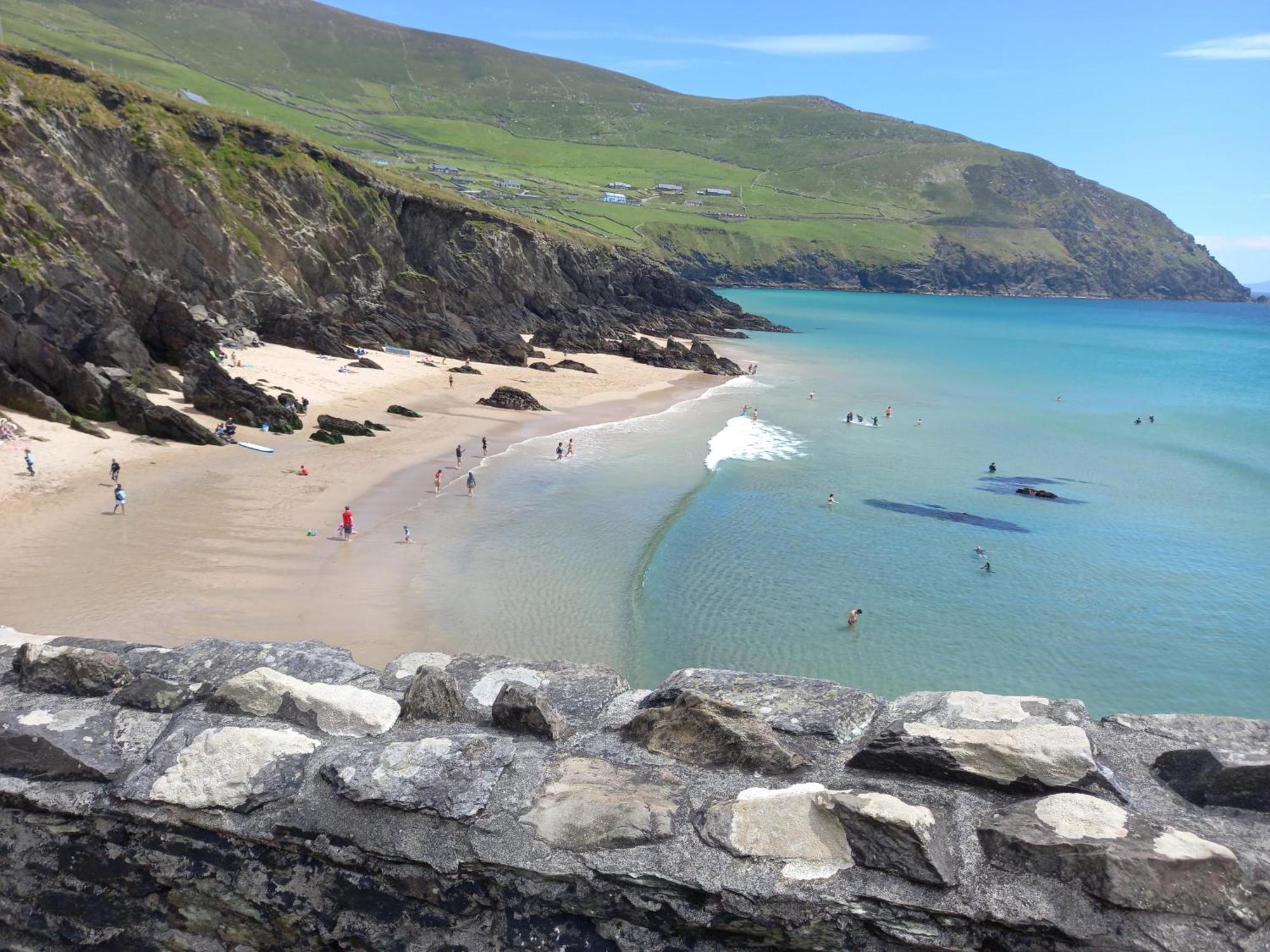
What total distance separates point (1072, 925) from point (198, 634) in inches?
702

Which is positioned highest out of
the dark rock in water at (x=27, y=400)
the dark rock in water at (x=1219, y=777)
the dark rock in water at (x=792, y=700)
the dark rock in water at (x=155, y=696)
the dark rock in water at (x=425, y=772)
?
the dark rock in water at (x=1219, y=777)

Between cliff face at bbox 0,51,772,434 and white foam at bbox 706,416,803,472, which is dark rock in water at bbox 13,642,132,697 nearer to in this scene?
white foam at bbox 706,416,803,472

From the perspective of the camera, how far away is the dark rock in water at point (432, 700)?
4.51 metres

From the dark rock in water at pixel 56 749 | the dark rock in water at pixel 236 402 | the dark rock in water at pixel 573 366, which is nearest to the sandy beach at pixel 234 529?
the dark rock in water at pixel 236 402

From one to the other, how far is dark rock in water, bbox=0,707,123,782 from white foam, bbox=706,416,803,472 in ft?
104

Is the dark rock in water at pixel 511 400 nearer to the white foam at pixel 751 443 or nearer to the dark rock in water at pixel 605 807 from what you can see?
the white foam at pixel 751 443

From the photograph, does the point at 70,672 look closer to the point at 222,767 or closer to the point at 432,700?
the point at 222,767

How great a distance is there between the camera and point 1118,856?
10.9 feet

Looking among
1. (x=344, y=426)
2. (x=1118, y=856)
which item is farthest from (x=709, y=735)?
(x=344, y=426)

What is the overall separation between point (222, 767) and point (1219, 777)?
4506mm

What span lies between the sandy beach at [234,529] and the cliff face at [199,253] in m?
4.32

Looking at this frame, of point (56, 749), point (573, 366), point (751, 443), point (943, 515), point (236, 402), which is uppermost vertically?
point (56, 749)

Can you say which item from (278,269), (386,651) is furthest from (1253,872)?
(278,269)

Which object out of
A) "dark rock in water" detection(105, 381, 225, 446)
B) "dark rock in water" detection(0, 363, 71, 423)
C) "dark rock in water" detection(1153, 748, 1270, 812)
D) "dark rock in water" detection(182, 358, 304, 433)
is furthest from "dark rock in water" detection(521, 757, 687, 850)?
"dark rock in water" detection(182, 358, 304, 433)
